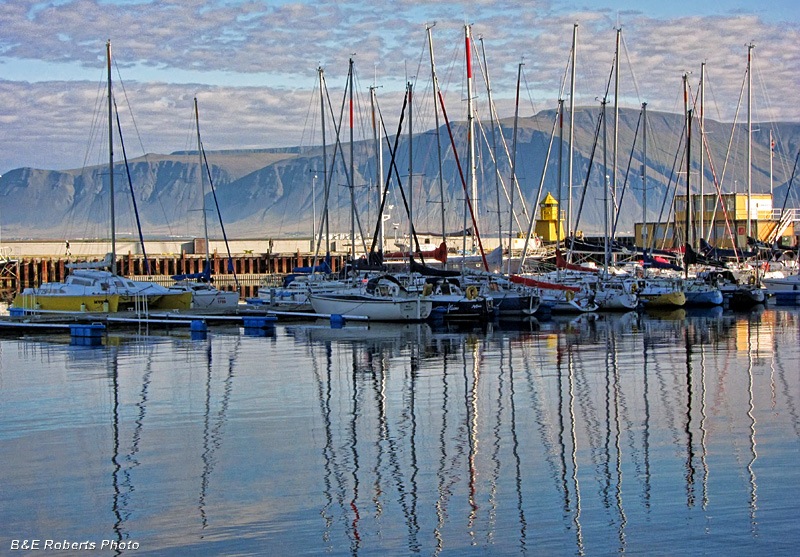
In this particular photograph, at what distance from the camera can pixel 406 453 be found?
1642 cm

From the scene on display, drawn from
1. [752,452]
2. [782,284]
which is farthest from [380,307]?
[782,284]

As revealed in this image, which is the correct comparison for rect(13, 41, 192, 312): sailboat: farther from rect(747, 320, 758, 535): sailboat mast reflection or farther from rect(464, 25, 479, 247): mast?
rect(747, 320, 758, 535): sailboat mast reflection

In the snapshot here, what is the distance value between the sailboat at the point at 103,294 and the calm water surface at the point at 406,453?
12.5 metres

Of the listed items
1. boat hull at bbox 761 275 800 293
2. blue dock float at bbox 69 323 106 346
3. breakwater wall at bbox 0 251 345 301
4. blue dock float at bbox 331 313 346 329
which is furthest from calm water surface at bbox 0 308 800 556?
breakwater wall at bbox 0 251 345 301

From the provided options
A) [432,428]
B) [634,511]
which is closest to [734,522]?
[634,511]

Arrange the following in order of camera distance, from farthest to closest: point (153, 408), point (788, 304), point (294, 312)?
point (788, 304) → point (294, 312) → point (153, 408)

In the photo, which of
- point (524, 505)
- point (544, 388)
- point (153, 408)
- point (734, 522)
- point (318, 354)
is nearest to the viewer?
point (734, 522)

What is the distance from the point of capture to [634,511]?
13.0m

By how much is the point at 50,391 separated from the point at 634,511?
1520 centimetres

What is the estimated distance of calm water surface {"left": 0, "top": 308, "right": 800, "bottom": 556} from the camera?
40.5 ft

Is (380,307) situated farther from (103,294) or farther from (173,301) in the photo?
(103,294)

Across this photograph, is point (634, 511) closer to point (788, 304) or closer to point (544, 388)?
point (544, 388)

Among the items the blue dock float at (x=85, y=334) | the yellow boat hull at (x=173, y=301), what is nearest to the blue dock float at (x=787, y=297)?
the yellow boat hull at (x=173, y=301)

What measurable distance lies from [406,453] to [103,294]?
28900mm
